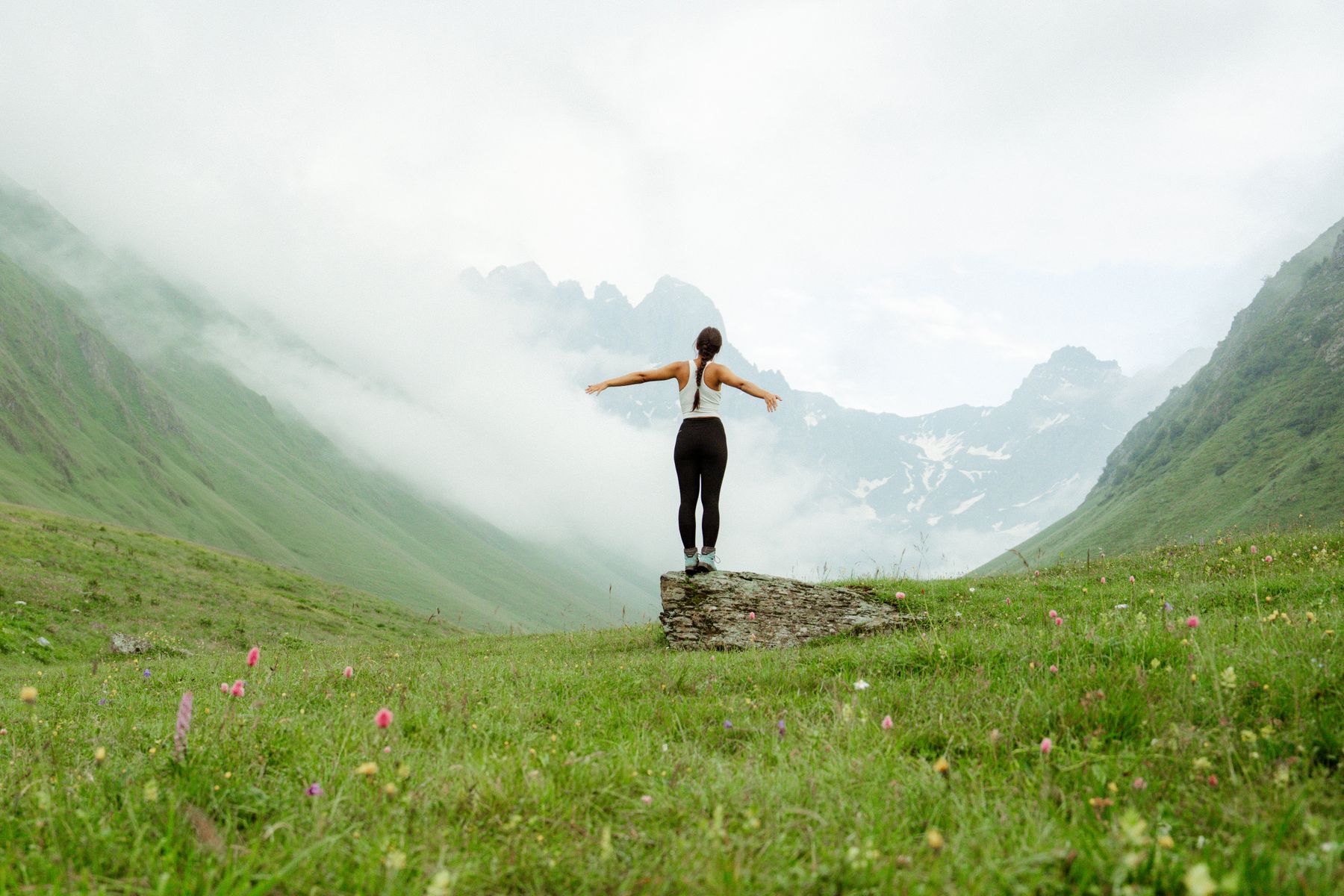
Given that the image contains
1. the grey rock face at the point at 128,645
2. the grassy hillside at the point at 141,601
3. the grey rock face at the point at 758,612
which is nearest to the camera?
the grey rock face at the point at 758,612

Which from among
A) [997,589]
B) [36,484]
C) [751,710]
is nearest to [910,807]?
[751,710]

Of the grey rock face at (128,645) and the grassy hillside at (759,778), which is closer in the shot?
the grassy hillside at (759,778)

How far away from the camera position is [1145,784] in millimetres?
3428

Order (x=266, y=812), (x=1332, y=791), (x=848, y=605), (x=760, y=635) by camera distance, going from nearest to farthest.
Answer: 1. (x=1332, y=791)
2. (x=266, y=812)
3. (x=760, y=635)
4. (x=848, y=605)

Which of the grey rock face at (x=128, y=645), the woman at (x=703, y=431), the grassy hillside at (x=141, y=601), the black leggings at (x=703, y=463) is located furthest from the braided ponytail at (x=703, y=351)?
the grey rock face at (x=128, y=645)

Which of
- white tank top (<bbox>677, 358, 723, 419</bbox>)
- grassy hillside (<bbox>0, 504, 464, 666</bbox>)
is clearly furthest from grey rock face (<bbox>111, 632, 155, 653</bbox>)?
white tank top (<bbox>677, 358, 723, 419</bbox>)

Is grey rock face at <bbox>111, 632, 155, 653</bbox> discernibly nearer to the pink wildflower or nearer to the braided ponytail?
the braided ponytail

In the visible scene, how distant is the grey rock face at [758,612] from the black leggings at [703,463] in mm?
1005

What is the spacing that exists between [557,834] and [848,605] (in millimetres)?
9409

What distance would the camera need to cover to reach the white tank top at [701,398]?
12.8 meters

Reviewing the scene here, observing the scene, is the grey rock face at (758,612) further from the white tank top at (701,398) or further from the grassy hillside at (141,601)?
the grassy hillside at (141,601)

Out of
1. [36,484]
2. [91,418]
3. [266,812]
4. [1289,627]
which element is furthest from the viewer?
[91,418]

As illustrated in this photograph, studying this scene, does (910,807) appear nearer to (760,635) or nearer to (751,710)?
(751,710)

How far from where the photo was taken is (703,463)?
1291 centimetres
